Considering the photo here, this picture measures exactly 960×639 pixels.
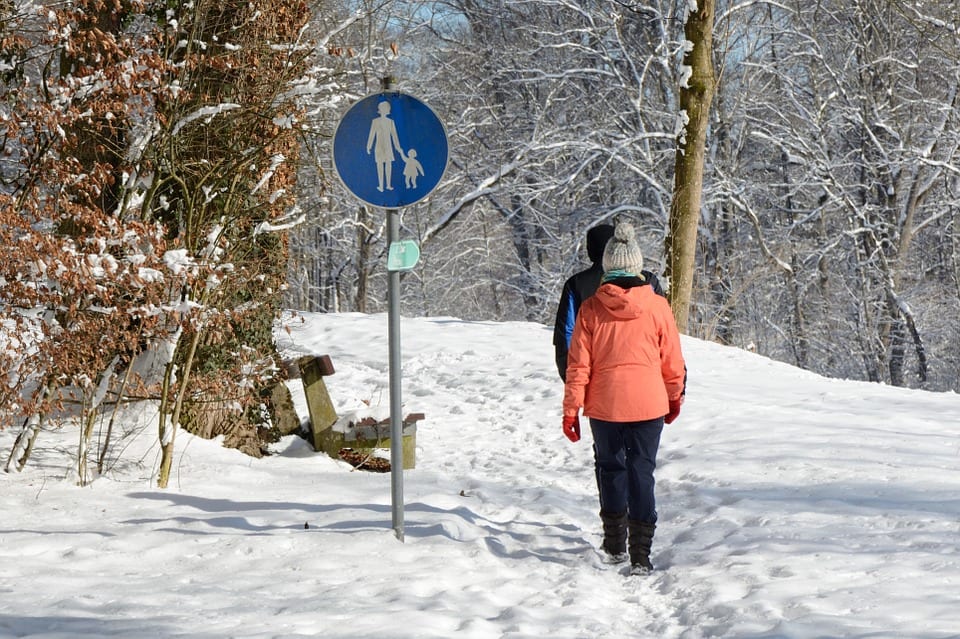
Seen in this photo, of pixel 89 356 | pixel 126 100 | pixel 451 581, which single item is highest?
pixel 126 100

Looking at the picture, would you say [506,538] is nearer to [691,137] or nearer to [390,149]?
[390,149]

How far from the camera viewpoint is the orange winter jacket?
17.0 ft

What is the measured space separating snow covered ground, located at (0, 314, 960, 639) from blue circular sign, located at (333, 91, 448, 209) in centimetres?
195

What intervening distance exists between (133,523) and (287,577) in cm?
137

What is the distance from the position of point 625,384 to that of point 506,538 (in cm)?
131

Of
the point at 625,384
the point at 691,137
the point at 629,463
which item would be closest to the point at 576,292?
the point at 625,384

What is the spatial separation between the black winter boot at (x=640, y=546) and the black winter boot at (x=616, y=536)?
0.12m

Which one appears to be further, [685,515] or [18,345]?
[685,515]

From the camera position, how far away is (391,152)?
5.07 m

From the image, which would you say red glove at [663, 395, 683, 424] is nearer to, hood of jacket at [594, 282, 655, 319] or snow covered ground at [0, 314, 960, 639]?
hood of jacket at [594, 282, 655, 319]

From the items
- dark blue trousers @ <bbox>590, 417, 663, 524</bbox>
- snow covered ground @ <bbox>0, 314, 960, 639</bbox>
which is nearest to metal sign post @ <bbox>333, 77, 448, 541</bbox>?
dark blue trousers @ <bbox>590, 417, 663, 524</bbox>

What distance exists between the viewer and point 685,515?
630 cm

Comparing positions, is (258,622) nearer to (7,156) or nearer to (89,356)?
(89,356)

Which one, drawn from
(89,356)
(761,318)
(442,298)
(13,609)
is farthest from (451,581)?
(442,298)
